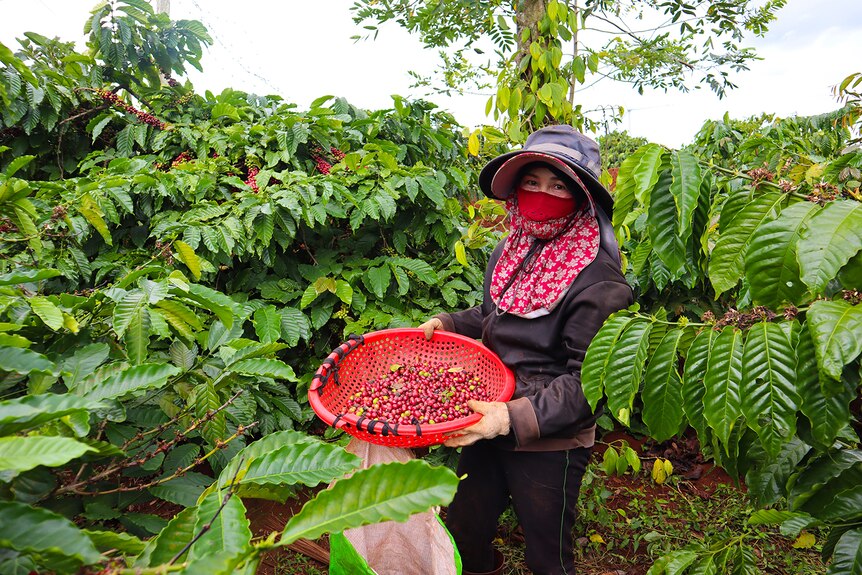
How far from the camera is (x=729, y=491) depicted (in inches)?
120

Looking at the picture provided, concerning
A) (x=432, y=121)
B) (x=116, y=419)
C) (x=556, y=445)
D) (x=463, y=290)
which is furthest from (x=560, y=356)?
(x=432, y=121)

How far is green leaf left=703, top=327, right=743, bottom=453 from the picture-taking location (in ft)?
3.32

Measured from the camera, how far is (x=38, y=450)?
2.11ft

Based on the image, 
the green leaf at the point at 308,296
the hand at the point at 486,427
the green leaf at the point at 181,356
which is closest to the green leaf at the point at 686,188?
the hand at the point at 486,427

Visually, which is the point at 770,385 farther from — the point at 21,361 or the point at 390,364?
the point at 390,364

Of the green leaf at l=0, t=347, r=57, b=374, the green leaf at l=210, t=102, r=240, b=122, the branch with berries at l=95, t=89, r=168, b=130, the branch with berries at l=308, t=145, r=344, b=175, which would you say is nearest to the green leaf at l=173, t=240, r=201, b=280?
the green leaf at l=0, t=347, r=57, b=374

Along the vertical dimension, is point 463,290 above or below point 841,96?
below

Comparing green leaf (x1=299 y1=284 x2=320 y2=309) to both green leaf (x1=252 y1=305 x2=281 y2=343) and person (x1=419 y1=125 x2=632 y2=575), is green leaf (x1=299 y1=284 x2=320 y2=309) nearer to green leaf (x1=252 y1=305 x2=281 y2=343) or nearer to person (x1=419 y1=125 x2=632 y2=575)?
green leaf (x1=252 y1=305 x2=281 y2=343)

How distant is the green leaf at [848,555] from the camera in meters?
1.12

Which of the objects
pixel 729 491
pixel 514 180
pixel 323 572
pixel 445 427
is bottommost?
pixel 323 572

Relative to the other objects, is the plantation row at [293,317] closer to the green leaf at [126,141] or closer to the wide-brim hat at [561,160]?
the green leaf at [126,141]

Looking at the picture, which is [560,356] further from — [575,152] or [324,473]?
[324,473]

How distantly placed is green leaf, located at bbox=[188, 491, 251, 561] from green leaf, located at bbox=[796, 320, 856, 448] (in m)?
0.95

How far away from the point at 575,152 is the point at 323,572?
2.00 meters
